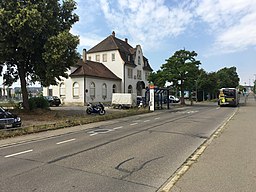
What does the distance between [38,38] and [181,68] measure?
29.1 m

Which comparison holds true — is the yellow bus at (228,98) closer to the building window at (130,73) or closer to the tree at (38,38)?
the building window at (130,73)

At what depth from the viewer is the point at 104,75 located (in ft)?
159

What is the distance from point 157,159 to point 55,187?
3303 mm

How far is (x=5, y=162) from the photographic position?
7.63 m

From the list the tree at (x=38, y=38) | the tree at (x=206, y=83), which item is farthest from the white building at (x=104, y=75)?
the tree at (x=38, y=38)

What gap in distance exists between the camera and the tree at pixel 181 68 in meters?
46.5

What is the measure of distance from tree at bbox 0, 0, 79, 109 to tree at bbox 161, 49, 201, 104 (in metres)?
25.7

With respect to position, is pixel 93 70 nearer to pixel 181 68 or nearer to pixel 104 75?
pixel 104 75

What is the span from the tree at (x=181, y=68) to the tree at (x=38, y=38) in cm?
2570

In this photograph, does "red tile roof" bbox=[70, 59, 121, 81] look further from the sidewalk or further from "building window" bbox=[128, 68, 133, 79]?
the sidewalk

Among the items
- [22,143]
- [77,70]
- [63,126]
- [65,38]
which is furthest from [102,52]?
[22,143]

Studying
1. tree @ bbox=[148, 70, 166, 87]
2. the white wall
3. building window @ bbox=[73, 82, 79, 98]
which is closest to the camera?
the white wall

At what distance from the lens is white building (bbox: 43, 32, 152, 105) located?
4359 cm

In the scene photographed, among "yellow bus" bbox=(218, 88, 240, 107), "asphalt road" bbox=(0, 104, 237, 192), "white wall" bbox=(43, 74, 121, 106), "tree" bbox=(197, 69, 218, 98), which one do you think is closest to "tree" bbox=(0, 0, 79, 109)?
"asphalt road" bbox=(0, 104, 237, 192)
